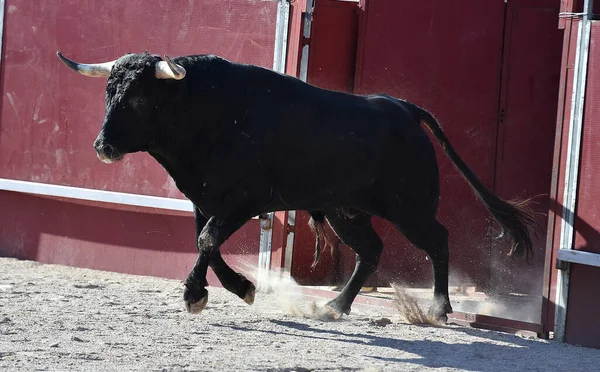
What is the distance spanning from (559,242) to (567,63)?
110cm

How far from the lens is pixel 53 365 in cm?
489

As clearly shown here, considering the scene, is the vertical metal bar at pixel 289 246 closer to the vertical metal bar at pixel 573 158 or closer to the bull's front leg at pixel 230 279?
the bull's front leg at pixel 230 279

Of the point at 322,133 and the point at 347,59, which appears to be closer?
the point at 322,133

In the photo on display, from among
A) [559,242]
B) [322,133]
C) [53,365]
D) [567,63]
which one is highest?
[567,63]

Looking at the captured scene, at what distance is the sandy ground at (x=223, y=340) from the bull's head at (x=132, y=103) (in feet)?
3.44

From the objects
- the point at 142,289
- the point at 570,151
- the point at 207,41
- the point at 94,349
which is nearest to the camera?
the point at 94,349

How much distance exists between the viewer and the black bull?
6.20 meters

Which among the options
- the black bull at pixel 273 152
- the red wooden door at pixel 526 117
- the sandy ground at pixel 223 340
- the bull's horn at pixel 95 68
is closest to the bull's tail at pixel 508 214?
the black bull at pixel 273 152

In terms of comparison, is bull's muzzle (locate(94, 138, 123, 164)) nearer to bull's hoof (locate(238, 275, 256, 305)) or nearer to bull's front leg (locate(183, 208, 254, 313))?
bull's front leg (locate(183, 208, 254, 313))

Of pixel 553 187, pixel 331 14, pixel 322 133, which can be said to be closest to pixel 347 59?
pixel 331 14

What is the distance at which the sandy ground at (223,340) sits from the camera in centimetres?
517

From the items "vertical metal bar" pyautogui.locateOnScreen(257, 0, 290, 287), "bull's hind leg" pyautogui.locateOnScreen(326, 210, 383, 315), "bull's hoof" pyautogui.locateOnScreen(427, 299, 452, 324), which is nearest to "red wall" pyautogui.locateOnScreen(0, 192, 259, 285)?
"vertical metal bar" pyautogui.locateOnScreen(257, 0, 290, 287)

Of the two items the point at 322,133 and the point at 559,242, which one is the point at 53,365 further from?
the point at 559,242

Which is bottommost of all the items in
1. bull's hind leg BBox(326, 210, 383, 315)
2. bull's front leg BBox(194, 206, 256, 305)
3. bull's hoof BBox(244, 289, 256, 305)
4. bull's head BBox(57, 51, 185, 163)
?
bull's hoof BBox(244, 289, 256, 305)
